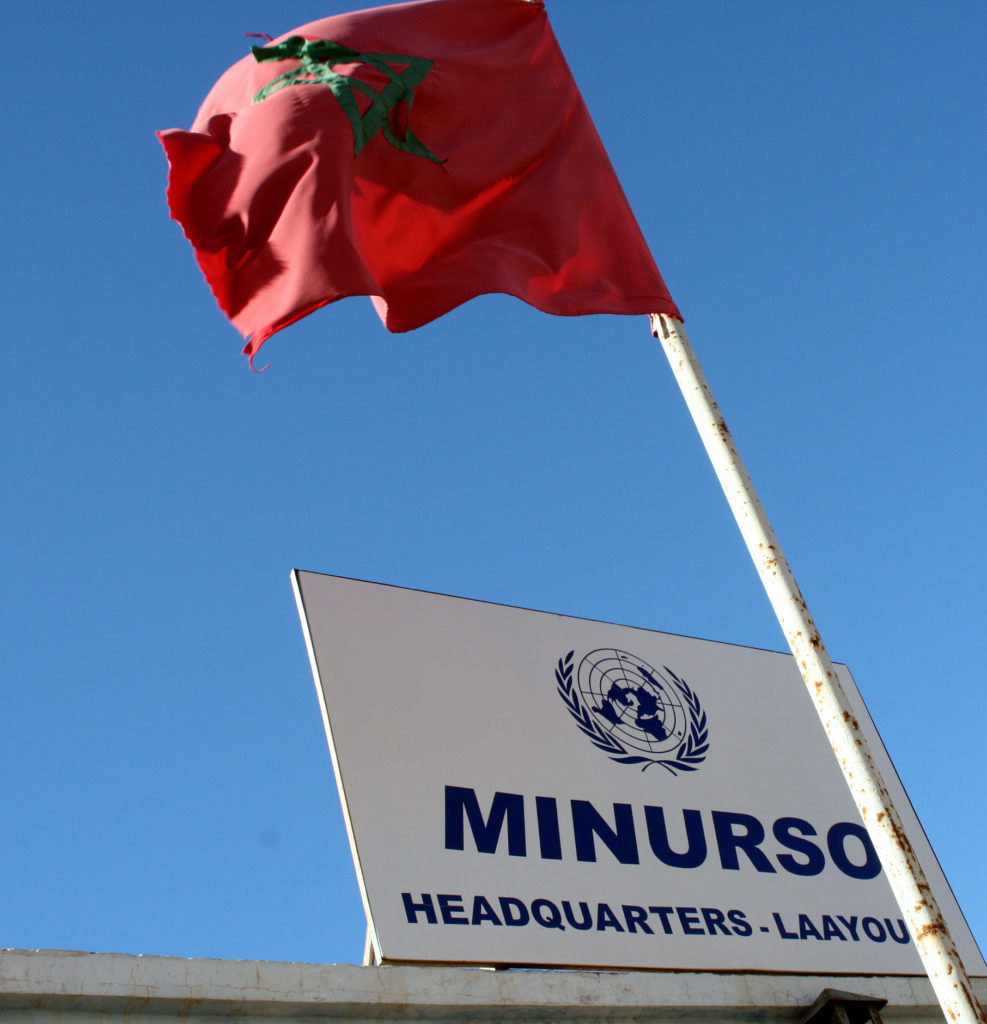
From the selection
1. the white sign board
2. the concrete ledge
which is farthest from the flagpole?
the white sign board

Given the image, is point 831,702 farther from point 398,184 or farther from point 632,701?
point 632,701

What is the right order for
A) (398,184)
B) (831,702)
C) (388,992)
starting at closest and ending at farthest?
(831,702) → (388,992) → (398,184)

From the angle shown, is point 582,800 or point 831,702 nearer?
point 831,702

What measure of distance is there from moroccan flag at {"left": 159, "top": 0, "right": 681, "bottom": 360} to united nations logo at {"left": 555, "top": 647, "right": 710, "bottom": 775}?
3074mm

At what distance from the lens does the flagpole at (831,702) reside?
161 inches

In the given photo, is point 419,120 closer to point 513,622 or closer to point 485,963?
point 513,622

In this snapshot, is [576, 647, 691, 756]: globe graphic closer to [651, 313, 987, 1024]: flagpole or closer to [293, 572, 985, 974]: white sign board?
[293, 572, 985, 974]: white sign board

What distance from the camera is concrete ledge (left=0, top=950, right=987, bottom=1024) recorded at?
5301mm

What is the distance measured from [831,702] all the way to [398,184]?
3482mm

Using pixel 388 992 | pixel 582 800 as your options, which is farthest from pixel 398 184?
pixel 388 992

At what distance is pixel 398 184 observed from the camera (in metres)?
6.38

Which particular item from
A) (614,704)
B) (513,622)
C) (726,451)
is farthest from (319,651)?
(726,451)

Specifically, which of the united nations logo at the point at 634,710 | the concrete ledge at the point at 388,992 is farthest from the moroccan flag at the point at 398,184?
the united nations logo at the point at 634,710

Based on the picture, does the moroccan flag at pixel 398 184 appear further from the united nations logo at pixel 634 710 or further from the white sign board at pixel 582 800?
the united nations logo at pixel 634 710
